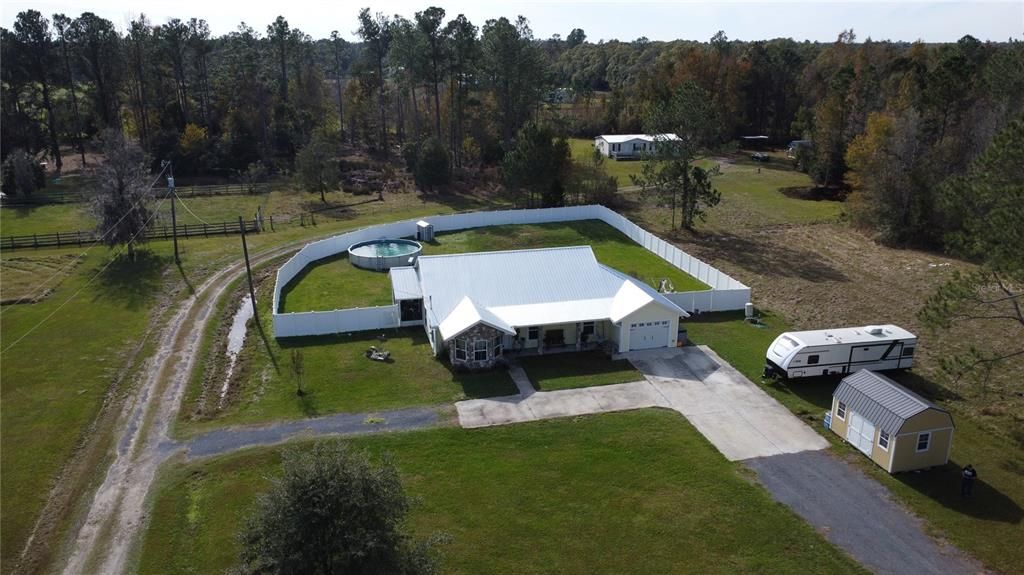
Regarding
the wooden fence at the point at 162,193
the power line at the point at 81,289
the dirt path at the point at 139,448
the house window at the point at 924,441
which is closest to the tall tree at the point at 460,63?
the wooden fence at the point at 162,193

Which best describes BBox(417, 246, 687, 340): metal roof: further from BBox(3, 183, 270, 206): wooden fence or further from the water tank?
BBox(3, 183, 270, 206): wooden fence

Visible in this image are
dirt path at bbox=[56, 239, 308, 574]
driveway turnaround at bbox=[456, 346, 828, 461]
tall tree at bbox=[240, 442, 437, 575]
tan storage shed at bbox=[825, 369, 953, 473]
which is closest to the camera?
tall tree at bbox=[240, 442, 437, 575]

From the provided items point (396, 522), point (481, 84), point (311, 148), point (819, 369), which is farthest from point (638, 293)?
point (481, 84)

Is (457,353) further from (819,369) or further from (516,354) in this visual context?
(819,369)

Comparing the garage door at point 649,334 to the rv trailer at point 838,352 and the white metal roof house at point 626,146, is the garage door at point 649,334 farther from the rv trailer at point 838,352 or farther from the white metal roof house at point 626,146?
the white metal roof house at point 626,146

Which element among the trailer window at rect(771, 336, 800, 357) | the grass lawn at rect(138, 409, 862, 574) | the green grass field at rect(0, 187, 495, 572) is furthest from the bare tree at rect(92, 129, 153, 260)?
the trailer window at rect(771, 336, 800, 357)

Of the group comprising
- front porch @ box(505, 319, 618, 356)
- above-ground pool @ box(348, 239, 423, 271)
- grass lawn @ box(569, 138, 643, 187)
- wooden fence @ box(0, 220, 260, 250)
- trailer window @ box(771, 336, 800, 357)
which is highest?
grass lawn @ box(569, 138, 643, 187)
